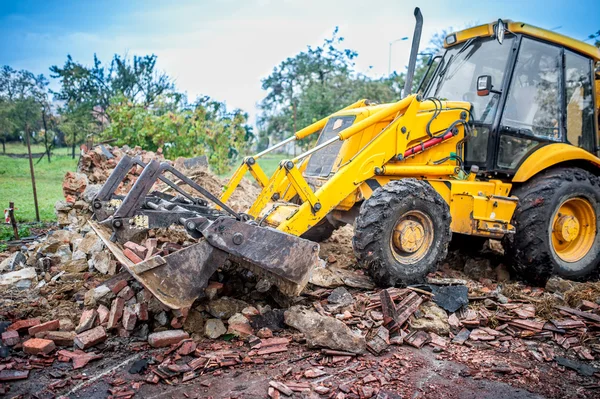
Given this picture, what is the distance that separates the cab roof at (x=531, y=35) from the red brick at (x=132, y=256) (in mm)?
4550

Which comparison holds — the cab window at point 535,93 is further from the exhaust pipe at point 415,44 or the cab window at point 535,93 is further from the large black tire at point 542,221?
the exhaust pipe at point 415,44

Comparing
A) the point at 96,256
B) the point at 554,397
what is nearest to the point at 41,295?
the point at 96,256

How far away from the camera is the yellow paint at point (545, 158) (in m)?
5.30

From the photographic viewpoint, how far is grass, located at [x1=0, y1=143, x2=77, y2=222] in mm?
9463

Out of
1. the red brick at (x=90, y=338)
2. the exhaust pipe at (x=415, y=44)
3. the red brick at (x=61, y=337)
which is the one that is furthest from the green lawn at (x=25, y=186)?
the red brick at (x=90, y=338)

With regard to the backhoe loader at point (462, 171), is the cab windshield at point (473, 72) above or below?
above

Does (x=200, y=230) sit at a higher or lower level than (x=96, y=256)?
higher

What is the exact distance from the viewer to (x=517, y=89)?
545cm

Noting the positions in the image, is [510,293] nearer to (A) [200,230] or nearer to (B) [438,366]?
(B) [438,366]

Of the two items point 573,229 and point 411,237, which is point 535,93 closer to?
point 573,229

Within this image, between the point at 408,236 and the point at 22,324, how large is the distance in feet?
11.4

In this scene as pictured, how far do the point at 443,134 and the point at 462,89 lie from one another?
2.88 ft

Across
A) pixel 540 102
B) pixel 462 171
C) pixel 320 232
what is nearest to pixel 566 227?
pixel 462 171

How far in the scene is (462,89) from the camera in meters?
5.75
